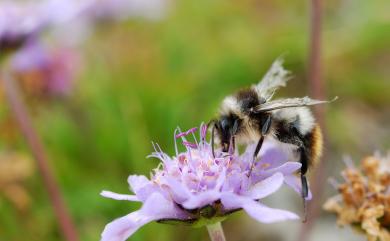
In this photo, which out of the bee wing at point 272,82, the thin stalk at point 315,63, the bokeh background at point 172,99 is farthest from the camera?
the bokeh background at point 172,99

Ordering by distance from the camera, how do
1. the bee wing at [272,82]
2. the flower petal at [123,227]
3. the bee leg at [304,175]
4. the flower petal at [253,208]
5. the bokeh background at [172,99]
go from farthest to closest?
the bokeh background at [172,99], the bee wing at [272,82], the bee leg at [304,175], the flower petal at [123,227], the flower petal at [253,208]

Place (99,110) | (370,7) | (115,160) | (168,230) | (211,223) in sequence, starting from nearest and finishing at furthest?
(211,223) → (168,230) → (115,160) → (99,110) → (370,7)

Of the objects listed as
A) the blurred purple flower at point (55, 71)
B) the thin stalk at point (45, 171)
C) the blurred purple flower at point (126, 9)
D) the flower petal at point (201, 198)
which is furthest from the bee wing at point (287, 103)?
the blurred purple flower at point (126, 9)

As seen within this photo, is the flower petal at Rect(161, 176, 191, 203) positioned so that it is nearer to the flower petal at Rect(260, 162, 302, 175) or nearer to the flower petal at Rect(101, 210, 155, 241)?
the flower petal at Rect(101, 210, 155, 241)

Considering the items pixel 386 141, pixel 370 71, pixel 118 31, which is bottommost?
pixel 386 141

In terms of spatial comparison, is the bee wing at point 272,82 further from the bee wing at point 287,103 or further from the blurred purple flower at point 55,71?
the blurred purple flower at point 55,71

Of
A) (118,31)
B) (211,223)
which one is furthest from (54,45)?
(211,223)

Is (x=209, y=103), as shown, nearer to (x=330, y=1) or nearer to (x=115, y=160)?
(x=115, y=160)

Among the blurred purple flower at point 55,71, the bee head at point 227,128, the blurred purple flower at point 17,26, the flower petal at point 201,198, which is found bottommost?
the flower petal at point 201,198

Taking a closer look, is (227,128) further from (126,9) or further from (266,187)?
(126,9)
